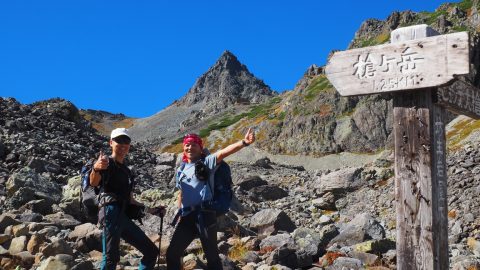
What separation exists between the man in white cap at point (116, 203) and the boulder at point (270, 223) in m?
9.07

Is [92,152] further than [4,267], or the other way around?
[92,152]

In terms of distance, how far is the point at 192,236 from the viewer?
8.28 metres

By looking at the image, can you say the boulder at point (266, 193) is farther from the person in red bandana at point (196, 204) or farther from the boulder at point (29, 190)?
the person in red bandana at point (196, 204)

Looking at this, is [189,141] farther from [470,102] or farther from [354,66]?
[470,102]

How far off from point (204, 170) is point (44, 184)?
12.7m

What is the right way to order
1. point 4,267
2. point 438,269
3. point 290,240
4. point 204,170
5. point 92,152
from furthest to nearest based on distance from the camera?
point 92,152 < point 290,240 < point 4,267 < point 204,170 < point 438,269

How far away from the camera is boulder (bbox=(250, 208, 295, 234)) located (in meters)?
17.0

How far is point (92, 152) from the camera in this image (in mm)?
33312

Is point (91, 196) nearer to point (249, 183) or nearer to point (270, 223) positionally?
point (270, 223)

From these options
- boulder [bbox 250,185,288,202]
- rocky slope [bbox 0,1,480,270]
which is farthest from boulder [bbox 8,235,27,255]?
boulder [bbox 250,185,288,202]

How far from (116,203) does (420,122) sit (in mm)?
4477

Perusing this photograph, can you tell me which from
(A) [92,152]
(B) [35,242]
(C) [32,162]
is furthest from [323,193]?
(B) [35,242]

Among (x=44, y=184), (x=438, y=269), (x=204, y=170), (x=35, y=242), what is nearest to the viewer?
(x=438, y=269)

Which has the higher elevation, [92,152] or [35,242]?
[92,152]
